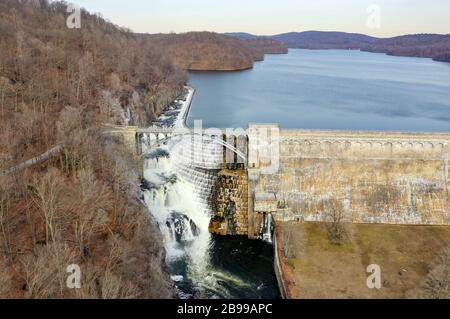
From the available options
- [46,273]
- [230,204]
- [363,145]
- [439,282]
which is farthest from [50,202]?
[363,145]

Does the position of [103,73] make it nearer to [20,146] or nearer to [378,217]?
[20,146]

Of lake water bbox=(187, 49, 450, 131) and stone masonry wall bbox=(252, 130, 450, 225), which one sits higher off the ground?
lake water bbox=(187, 49, 450, 131)

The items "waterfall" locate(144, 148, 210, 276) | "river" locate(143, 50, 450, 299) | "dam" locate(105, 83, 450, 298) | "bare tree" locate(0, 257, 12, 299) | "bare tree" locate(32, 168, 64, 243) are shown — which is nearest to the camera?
"bare tree" locate(0, 257, 12, 299)

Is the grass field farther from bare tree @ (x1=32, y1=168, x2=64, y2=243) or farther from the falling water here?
bare tree @ (x1=32, y1=168, x2=64, y2=243)

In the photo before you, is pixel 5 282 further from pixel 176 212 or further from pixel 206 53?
pixel 206 53

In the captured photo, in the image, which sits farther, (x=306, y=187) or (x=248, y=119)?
(x=248, y=119)

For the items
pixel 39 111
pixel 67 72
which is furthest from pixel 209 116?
pixel 39 111

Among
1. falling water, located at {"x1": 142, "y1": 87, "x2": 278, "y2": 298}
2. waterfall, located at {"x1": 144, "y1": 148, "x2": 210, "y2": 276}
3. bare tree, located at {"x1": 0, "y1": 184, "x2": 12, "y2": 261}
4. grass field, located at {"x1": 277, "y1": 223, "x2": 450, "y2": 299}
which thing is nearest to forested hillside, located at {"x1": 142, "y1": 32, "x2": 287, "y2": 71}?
falling water, located at {"x1": 142, "y1": 87, "x2": 278, "y2": 298}
